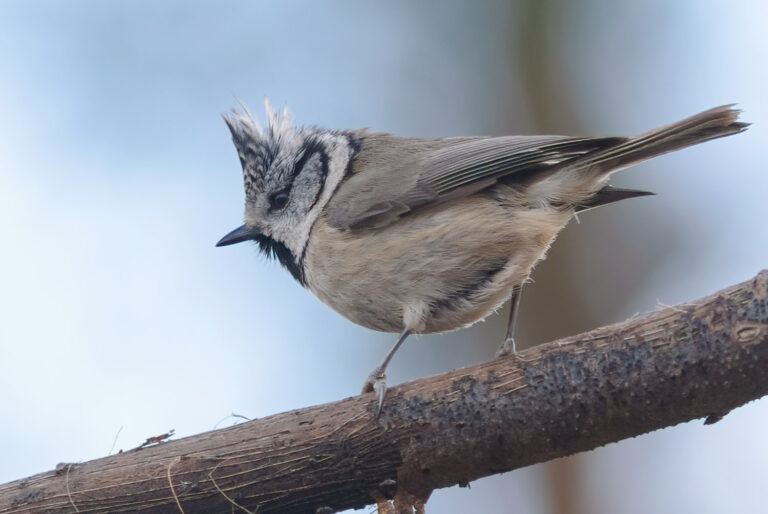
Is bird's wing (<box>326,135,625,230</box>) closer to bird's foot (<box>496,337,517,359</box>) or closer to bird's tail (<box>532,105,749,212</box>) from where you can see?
bird's tail (<box>532,105,749,212</box>)

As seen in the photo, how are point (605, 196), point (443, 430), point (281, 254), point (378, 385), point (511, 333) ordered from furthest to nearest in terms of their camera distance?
1. point (281, 254)
2. point (605, 196)
3. point (511, 333)
4. point (378, 385)
5. point (443, 430)

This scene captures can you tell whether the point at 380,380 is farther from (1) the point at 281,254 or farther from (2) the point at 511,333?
(1) the point at 281,254

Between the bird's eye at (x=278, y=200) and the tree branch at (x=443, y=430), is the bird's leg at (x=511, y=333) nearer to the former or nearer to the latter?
the tree branch at (x=443, y=430)

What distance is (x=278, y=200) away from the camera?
420 centimetres

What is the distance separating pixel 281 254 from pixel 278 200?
10.7 inches

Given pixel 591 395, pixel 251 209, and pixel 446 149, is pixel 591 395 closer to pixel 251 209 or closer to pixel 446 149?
pixel 446 149

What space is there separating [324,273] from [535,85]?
3420mm

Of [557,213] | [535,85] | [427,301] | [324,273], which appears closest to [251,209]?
[324,273]

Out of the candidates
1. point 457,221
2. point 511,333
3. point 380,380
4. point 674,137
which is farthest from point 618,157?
point 380,380

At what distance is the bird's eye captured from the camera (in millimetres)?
4188

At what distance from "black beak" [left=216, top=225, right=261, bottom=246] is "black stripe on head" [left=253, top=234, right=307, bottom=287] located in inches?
0.9

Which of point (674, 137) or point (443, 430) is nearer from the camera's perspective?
point (443, 430)

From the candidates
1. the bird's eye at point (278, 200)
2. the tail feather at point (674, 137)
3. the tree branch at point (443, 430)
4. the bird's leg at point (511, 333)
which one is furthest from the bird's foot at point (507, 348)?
the bird's eye at point (278, 200)

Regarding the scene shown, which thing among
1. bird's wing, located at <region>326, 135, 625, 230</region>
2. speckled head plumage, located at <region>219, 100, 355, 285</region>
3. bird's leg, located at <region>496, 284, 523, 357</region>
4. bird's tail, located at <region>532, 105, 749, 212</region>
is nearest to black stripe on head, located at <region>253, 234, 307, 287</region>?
speckled head plumage, located at <region>219, 100, 355, 285</region>
